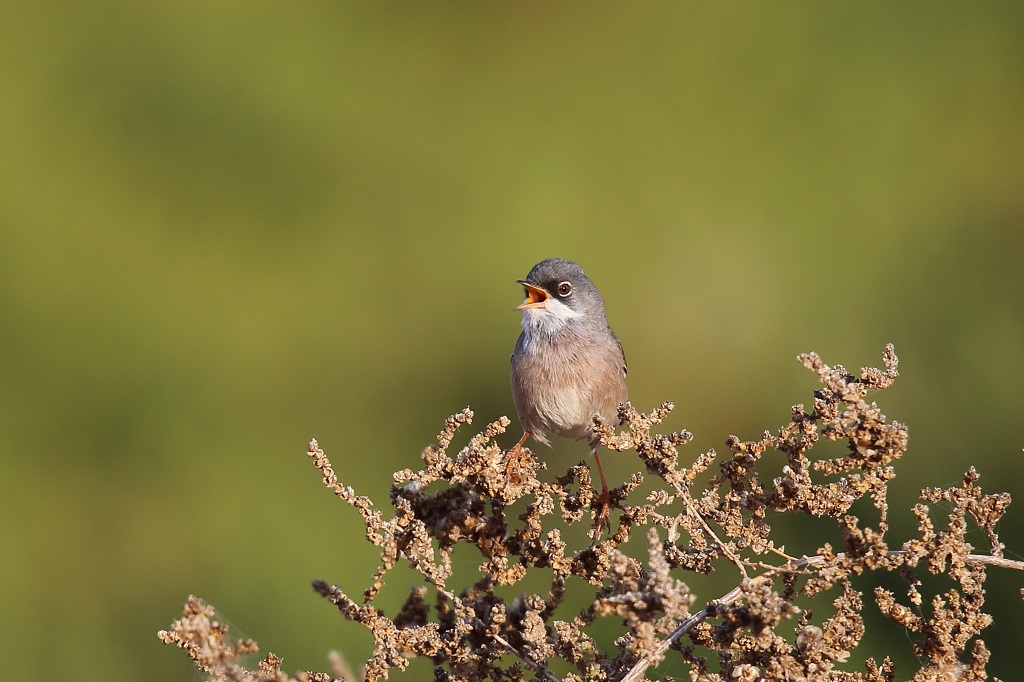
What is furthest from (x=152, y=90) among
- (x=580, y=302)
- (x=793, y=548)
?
(x=793, y=548)

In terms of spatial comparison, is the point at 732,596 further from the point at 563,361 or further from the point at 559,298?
the point at 559,298

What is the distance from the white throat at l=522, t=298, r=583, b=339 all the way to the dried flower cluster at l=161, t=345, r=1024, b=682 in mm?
1454

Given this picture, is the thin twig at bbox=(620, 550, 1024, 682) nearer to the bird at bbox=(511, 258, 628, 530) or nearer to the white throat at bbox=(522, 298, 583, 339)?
the bird at bbox=(511, 258, 628, 530)

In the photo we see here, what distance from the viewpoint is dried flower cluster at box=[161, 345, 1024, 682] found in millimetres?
1593

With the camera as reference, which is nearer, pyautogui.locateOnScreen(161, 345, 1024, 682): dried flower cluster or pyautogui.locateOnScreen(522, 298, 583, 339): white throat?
pyautogui.locateOnScreen(161, 345, 1024, 682): dried flower cluster

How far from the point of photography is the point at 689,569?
185cm

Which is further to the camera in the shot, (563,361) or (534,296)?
(534,296)

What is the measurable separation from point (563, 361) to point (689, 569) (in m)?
1.64

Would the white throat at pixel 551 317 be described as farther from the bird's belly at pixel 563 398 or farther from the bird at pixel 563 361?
the bird's belly at pixel 563 398

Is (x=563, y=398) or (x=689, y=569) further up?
(x=563, y=398)

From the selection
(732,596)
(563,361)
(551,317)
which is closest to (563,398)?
(563,361)

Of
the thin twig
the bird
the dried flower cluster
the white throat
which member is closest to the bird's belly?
the bird

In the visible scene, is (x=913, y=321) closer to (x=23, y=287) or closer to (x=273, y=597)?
(x=273, y=597)

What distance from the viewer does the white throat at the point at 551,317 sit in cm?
349
